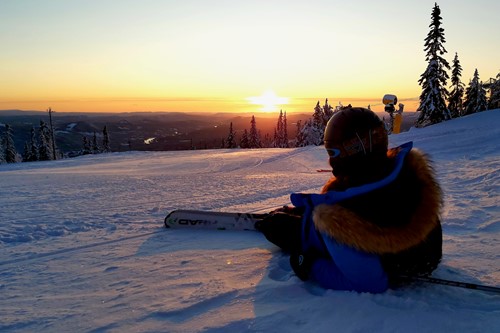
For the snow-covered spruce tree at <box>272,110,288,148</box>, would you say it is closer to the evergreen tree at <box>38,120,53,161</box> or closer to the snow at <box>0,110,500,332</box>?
the evergreen tree at <box>38,120,53,161</box>

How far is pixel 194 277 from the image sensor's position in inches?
145

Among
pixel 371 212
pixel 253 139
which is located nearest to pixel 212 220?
pixel 371 212

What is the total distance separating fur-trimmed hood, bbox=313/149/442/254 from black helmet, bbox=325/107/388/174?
304 mm

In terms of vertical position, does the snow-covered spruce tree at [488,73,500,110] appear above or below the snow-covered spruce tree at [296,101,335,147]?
above

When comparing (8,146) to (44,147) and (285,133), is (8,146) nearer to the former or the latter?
(44,147)

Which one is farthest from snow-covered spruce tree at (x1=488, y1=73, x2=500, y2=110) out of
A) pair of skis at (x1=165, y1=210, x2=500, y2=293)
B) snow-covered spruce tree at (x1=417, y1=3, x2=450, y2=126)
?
pair of skis at (x1=165, y1=210, x2=500, y2=293)

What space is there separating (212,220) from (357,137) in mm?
3176

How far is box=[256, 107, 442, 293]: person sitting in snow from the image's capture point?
2.85 m

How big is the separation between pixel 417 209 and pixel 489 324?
0.91 m

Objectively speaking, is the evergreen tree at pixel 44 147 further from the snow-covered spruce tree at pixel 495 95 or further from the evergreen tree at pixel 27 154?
the snow-covered spruce tree at pixel 495 95

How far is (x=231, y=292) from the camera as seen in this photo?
321 centimetres

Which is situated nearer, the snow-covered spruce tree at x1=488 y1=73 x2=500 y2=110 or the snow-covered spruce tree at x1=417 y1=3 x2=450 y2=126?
the snow-covered spruce tree at x1=417 y1=3 x2=450 y2=126

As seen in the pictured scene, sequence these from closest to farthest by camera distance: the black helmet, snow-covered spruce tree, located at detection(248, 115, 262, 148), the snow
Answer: the snow → the black helmet → snow-covered spruce tree, located at detection(248, 115, 262, 148)

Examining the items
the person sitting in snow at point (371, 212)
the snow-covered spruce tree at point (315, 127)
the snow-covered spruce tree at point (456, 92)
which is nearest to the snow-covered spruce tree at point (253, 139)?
the snow-covered spruce tree at point (315, 127)
